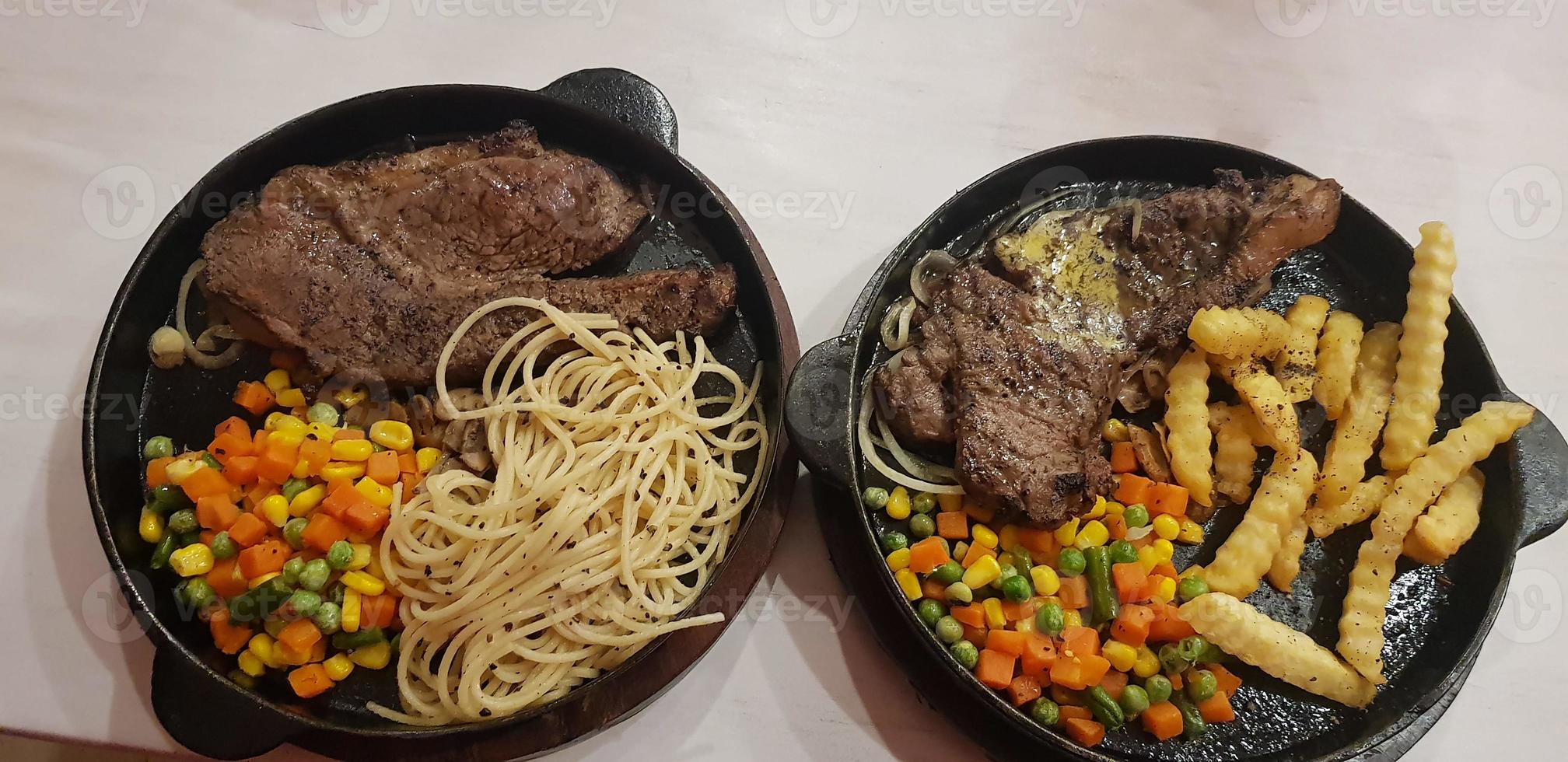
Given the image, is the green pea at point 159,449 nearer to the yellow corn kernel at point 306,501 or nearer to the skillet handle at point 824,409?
the yellow corn kernel at point 306,501

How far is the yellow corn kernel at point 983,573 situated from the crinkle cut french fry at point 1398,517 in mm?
1137

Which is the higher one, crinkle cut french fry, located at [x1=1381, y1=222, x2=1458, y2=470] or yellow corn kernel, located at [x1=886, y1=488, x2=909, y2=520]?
crinkle cut french fry, located at [x1=1381, y1=222, x2=1458, y2=470]

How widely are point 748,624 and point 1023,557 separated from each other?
1072 mm

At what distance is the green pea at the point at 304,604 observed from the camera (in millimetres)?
2561

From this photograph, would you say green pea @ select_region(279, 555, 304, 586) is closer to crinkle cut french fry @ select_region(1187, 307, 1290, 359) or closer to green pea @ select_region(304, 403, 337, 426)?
green pea @ select_region(304, 403, 337, 426)

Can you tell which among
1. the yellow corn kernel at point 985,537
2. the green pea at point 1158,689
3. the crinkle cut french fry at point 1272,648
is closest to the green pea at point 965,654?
the yellow corn kernel at point 985,537

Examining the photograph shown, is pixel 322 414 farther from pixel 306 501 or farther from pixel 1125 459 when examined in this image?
pixel 1125 459

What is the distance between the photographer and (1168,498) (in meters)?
2.87

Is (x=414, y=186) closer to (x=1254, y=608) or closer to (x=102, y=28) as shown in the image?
(x=102, y=28)

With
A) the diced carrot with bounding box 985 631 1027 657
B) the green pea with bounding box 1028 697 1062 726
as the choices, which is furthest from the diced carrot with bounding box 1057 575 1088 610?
the green pea with bounding box 1028 697 1062 726

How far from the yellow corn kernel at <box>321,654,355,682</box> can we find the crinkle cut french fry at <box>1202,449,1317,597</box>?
2.88 meters

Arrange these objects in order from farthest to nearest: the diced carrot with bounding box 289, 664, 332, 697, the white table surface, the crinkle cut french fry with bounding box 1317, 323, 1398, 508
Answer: the white table surface < the crinkle cut french fry with bounding box 1317, 323, 1398, 508 < the diced carrot with bounding box 289, 664, 332, 697

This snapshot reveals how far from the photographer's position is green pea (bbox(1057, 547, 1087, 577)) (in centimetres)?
279

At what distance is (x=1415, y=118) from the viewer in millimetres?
4098
